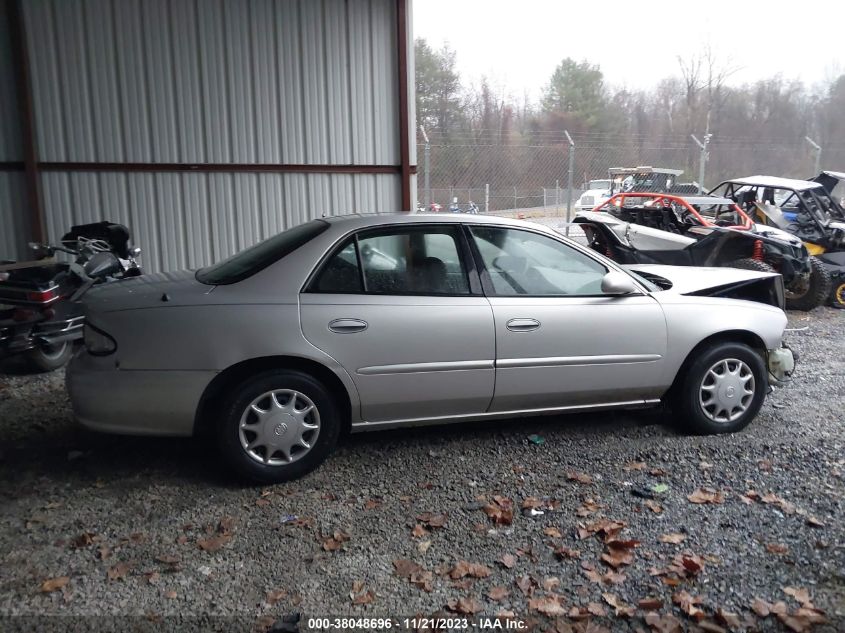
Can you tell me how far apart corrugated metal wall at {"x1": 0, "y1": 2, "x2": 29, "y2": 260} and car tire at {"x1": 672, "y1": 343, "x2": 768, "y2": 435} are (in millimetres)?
7699

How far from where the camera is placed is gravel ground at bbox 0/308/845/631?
296 cm

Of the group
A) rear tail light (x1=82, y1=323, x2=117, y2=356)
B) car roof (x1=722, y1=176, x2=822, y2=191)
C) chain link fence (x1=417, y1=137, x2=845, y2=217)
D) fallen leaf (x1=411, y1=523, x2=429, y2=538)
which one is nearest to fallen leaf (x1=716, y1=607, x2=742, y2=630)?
fallen leaf (x1=411, y1=523, x2=429, y2=538)

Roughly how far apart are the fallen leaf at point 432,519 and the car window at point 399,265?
1.29 meters

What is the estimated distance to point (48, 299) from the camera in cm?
622

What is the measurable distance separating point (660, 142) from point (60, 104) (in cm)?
2596

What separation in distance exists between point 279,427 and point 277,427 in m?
0.01

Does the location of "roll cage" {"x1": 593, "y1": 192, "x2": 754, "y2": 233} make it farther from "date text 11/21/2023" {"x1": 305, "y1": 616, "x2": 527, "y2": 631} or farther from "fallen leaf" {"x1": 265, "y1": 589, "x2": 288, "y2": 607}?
"fallen leaf" {"x1": 265, "y1": 589, "x2": 288, "y2": 607}

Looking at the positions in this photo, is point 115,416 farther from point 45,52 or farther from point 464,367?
point 45,52

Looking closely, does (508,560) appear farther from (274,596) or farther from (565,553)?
(274,596)

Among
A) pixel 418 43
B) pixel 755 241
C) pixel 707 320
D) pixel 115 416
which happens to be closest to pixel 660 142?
pixel 418 43

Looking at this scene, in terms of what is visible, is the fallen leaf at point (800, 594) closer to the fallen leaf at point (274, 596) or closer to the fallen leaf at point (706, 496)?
the fallen leaf at point (706, 496)

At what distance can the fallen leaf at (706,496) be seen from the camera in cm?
385

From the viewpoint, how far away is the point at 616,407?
4734mm

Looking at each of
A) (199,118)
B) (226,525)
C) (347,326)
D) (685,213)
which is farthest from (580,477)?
(685,213)
